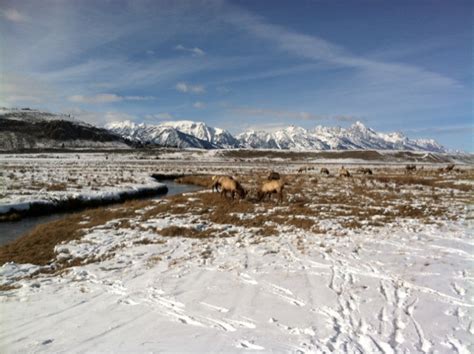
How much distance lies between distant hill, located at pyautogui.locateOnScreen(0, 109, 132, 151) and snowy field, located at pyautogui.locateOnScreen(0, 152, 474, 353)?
529ft

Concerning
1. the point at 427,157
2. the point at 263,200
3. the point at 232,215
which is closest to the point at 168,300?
the point at 232,215

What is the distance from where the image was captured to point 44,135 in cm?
16950

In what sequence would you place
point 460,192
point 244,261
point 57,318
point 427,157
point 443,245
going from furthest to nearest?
point 427,157 → point 460,192 → point 443,245 → point 244,261 → point 57,318

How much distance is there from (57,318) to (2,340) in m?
1.10

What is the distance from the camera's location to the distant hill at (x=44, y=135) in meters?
155

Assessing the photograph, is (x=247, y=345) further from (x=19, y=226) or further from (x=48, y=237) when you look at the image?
(x=19, y=226)

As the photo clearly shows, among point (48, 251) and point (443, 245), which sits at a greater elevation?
point (443, 245)

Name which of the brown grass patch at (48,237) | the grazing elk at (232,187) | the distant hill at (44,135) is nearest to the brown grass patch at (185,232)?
the brown grass patch at (48,237)

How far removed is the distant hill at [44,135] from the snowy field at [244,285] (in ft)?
529

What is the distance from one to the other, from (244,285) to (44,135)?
188m

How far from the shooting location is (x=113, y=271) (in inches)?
428

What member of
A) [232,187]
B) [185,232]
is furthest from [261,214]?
[185,232]

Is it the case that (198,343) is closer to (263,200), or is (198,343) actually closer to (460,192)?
(263,200)

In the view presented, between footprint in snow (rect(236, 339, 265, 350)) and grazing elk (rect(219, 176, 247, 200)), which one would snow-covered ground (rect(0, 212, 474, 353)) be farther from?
grazing elk (rect(219, 176, 247, 200))
